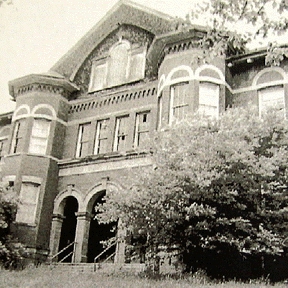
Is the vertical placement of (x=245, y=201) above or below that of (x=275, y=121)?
below

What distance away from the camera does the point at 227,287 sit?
11.1 m

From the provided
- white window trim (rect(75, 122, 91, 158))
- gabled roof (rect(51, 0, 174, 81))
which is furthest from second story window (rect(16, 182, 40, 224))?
gabled roof (rect(51, 0, 174, 81))

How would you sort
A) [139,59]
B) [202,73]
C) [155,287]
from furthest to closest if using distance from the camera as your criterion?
[139,59], [202,73], [155,287]

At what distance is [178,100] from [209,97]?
4.28 ft

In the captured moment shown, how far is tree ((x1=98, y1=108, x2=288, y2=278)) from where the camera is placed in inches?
528

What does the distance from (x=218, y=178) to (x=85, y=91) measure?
1299 centimetres

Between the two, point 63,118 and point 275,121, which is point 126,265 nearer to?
point 275,121

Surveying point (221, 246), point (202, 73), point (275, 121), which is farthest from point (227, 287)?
point (202, 73)

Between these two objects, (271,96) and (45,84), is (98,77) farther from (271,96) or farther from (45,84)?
(271,96)

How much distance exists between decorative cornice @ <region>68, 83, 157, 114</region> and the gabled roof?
1774 millimetres

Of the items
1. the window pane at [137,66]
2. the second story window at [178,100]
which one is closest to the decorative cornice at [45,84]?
the window pane at [137,66]

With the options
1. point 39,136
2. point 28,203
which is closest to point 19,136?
point 39,136

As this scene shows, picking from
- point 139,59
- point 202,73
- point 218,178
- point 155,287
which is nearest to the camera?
point 155,287

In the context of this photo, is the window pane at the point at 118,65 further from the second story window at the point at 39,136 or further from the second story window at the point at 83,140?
the second story window at the point at 39,136
